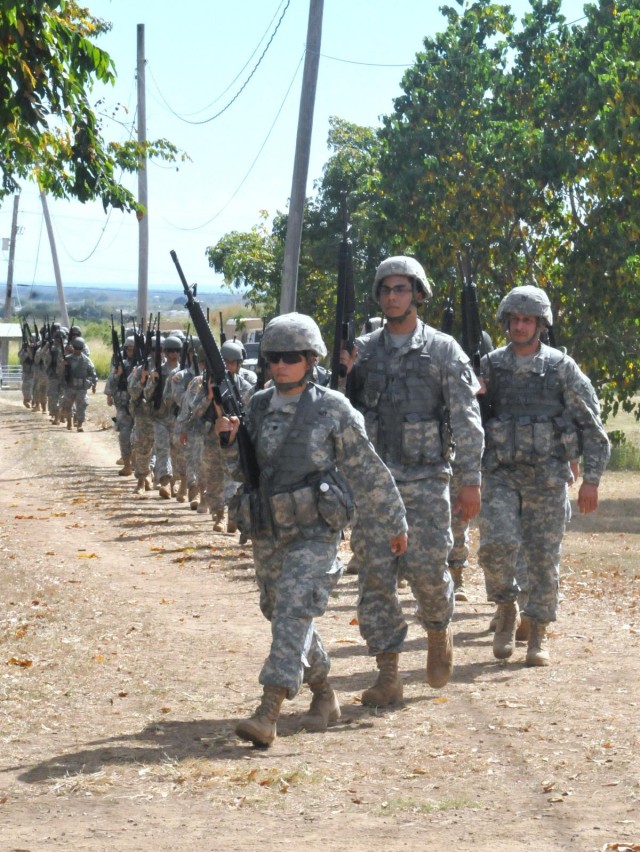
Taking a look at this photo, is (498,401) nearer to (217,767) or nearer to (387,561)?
(387,561)

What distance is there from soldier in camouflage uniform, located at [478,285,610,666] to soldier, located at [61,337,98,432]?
23889 mm

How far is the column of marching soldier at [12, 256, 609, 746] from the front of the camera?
6922 millimetres

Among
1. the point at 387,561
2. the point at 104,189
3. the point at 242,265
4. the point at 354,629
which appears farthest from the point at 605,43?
the point at 242,265

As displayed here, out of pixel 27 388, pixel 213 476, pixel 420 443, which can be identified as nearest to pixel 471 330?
pixel 420 443

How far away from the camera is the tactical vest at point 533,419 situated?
890 centimetres

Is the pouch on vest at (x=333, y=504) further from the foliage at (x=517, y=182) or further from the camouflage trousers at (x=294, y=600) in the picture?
the foliage at (x=517, y=182)

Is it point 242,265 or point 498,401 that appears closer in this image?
point 498,401

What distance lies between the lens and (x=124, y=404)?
73.8ft

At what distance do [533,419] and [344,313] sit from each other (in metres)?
1.28

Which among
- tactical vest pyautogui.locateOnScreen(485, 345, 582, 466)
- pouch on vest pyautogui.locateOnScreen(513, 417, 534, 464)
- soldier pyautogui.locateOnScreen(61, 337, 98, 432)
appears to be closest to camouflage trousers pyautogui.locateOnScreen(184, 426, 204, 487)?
tactical vest pyautogui.locateOnScreen(485, 345, 582, 466)

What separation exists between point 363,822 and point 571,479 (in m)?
3.76

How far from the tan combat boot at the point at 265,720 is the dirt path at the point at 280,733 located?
0.08m

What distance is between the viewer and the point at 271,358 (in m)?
7.01

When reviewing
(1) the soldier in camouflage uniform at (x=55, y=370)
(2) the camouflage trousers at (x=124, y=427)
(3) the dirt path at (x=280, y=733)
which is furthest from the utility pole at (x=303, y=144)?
(1) the soldier in camouflage uniform at (x=55, y=370)
